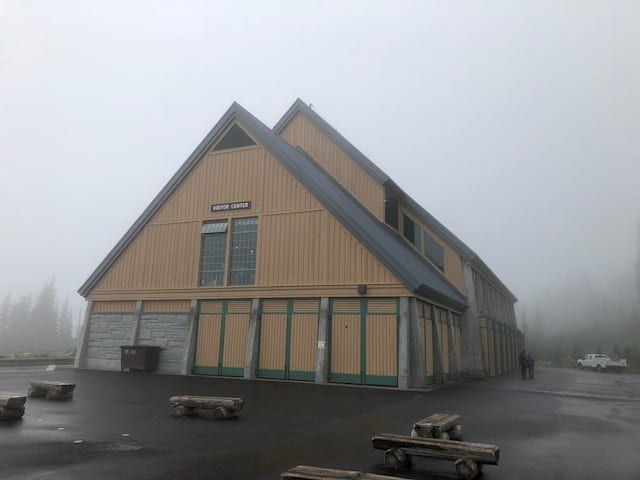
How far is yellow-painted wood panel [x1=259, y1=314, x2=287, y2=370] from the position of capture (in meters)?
20.6

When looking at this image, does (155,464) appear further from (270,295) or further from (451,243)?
(451,243)

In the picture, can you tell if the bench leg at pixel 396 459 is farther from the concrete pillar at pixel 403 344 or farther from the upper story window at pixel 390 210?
the upper story window at pixel 390 210

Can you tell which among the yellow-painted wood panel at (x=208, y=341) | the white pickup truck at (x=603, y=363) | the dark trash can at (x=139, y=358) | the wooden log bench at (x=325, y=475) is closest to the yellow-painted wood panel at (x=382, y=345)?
the yellow-painted wood panel at (x=208, y=341)

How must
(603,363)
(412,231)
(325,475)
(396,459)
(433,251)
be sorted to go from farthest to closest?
(603,363)
(412,231)
(433,251)
(396,459)
(325,475)

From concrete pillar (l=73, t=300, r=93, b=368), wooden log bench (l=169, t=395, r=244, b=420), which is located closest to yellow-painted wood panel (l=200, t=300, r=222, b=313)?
concrete pillar (l=73, t=300, r=93, b=368)

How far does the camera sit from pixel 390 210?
26719 millimetres

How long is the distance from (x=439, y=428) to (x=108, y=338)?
2180cm

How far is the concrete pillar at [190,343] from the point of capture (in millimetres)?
22266

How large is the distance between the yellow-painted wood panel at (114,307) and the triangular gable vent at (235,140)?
9.11 m

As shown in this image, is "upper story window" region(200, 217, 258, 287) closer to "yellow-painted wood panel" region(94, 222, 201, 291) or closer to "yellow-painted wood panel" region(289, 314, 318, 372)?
"yellow-painted wood panel" region(94, 222, 201, 291)

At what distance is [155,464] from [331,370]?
43.9 feet

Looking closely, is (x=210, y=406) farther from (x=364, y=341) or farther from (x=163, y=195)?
(x=163, y=195)

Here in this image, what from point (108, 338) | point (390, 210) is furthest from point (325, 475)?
point (108, 338)

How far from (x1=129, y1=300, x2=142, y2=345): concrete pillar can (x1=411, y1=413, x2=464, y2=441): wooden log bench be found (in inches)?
752
